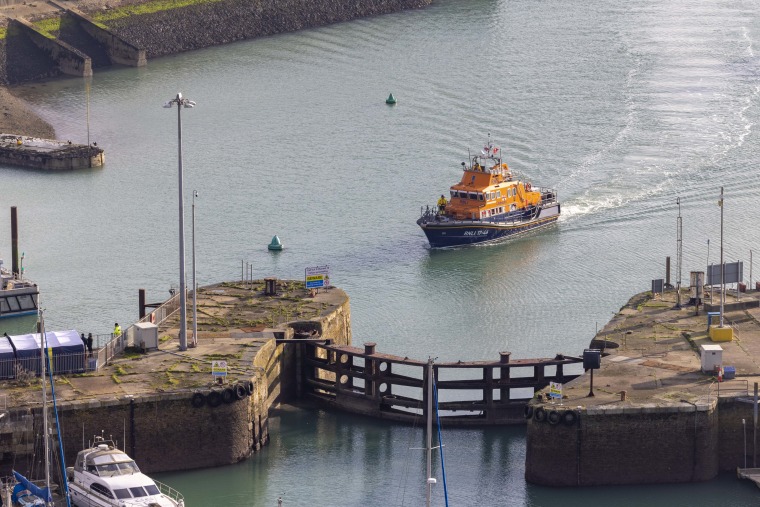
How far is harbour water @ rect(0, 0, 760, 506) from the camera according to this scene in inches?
3164

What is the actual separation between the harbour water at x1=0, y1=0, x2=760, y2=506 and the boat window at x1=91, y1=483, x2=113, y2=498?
5.66 meters

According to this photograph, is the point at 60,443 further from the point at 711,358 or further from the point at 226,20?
the point at 226,20

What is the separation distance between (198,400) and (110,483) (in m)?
7.68

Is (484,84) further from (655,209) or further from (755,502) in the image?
(755,502)

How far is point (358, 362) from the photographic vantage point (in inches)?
3371

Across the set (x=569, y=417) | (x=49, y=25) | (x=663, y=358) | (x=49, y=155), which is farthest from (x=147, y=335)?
(x=49, y=25)

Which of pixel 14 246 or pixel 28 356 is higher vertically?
pixel 14 246

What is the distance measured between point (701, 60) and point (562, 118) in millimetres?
19324

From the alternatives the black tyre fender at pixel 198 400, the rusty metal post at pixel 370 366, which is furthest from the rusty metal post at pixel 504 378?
the black tyre fender at pixel 198 400

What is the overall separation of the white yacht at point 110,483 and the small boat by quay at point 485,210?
43.0 m

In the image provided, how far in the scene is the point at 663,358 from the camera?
7975 centimetres

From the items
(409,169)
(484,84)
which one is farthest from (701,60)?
(409,169)

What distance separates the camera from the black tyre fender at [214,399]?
7488 centimetres

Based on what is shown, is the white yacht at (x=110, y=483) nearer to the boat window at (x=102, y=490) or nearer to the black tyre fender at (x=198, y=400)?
the boat window at (x=102, y=490)
